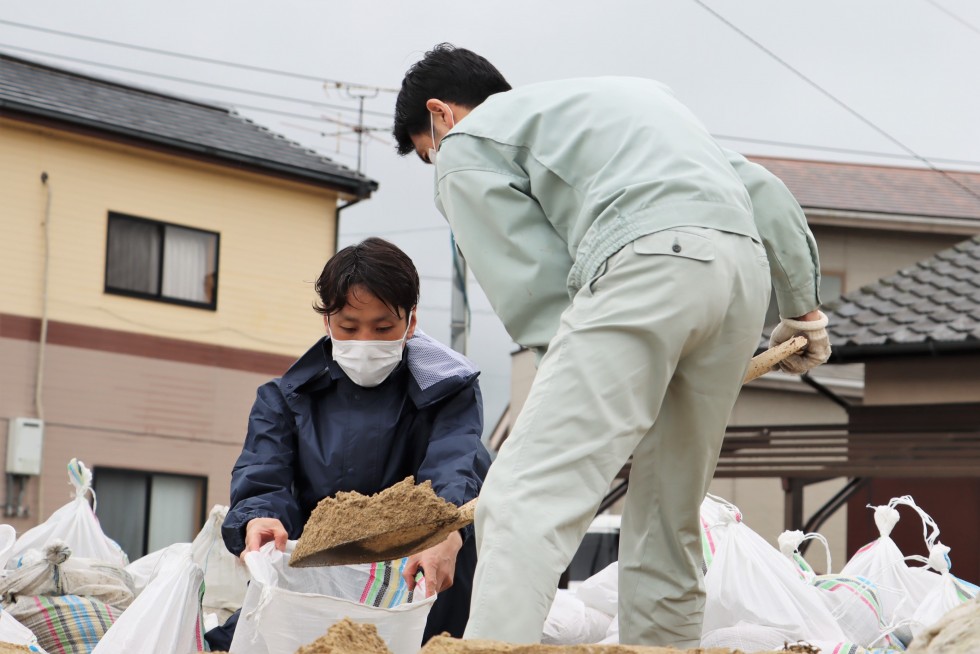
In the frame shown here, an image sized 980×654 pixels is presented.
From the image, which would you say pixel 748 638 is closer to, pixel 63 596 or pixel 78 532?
pixel 63 596

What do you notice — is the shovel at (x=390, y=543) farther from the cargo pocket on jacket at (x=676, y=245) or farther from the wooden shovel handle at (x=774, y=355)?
the cargo pocket on jacket at (x=676, y=245)

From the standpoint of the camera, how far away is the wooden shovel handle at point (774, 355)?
3277mm

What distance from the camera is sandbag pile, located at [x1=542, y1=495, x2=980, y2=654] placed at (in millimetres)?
3945

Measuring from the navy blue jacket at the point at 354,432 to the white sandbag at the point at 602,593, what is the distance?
1.21 m

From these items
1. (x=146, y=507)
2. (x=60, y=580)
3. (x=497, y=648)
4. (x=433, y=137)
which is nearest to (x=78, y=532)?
(x=60, y=580)

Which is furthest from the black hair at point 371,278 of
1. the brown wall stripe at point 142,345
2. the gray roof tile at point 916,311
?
the brown wall stripe at point 142,345

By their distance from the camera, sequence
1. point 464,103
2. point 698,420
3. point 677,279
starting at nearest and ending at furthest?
1. point 677,279
2. point 698,420
3. point 464,103

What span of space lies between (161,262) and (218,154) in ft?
4.99

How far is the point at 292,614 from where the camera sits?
2990mm

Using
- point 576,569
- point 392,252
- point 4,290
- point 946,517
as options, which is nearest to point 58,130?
point 4,290

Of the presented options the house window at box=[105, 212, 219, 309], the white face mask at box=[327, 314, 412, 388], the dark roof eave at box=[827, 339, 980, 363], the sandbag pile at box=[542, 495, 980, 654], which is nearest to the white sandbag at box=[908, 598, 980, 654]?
the sandbag pile at box=[542, 495, 980, 654]

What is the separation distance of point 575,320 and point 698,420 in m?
0.47

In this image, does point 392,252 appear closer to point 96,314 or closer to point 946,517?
point 946,517

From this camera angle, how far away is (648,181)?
9.13 ft
